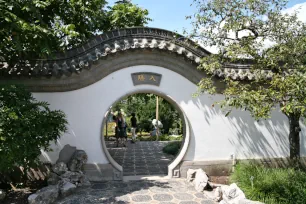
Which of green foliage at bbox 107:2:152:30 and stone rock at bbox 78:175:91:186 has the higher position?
green foliage at bbox 107:2:152:30

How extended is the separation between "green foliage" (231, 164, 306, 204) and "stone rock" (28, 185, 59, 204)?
4443 mm

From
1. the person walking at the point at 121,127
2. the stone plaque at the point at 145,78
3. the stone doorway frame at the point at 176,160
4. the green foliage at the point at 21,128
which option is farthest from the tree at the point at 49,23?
the person walking at the point at 121,127

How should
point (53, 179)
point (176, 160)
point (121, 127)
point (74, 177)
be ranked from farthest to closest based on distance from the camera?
point (121, 127) < point (176, 160) < point (74, 177) < point (53, 179)

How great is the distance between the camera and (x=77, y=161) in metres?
7.59

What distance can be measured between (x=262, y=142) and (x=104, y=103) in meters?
5.23

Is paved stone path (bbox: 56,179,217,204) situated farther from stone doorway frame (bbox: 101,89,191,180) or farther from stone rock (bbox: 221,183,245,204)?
stone rock (bbox: 221,183,245,204)

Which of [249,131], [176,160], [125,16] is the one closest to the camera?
[176,160]

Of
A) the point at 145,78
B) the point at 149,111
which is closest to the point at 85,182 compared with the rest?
the point at 145,78

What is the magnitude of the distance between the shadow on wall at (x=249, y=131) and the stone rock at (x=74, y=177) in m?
3.44

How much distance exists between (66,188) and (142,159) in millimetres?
4634

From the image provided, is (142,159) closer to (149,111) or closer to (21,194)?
(21,194)

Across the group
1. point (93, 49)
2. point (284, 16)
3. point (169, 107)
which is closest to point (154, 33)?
point (93, 49)

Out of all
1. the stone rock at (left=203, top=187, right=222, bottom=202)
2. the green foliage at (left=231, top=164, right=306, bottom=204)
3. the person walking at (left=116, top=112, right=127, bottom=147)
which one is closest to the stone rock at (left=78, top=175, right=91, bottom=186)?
the stone rock at (left=203, top=187, right=222, bottom=202)

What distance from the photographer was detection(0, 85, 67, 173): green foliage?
555 centimetres
